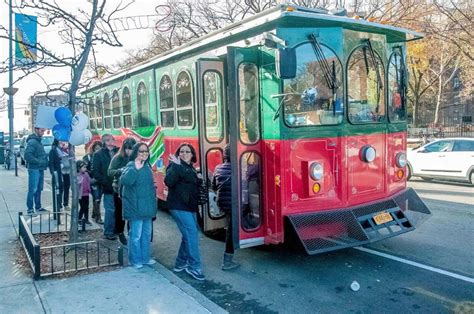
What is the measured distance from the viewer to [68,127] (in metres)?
6.66

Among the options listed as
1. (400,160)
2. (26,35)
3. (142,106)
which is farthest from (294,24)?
(142,106)

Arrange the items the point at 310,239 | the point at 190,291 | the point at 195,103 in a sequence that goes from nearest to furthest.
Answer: the point at 190,291 → the point at 310,239 → the point at 195,103

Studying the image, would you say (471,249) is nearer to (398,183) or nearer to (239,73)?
(398,183)

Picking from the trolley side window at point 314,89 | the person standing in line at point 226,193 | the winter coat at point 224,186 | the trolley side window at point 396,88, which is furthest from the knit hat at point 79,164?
the trolley side window at point 396,88

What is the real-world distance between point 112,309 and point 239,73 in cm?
313

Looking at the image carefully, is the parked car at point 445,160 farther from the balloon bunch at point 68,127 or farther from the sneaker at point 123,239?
the balloon bunch at point 68,127

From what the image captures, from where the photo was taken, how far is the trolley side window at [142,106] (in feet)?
31.1

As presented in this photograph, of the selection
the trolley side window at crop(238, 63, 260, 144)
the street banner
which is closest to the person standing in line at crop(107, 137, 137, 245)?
the street banner

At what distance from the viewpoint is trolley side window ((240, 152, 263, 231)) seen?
5.89m

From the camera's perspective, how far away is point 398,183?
6863 millimetres

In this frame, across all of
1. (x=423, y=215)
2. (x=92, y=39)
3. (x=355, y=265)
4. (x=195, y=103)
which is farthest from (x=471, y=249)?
(x=92, y=39)

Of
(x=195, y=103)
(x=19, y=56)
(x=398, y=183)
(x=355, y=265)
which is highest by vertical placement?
(x=19, y=56)

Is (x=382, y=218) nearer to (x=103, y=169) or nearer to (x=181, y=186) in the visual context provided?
(x=181, y=186)

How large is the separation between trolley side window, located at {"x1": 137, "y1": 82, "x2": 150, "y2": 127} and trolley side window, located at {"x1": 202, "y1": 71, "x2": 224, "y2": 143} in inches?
103
